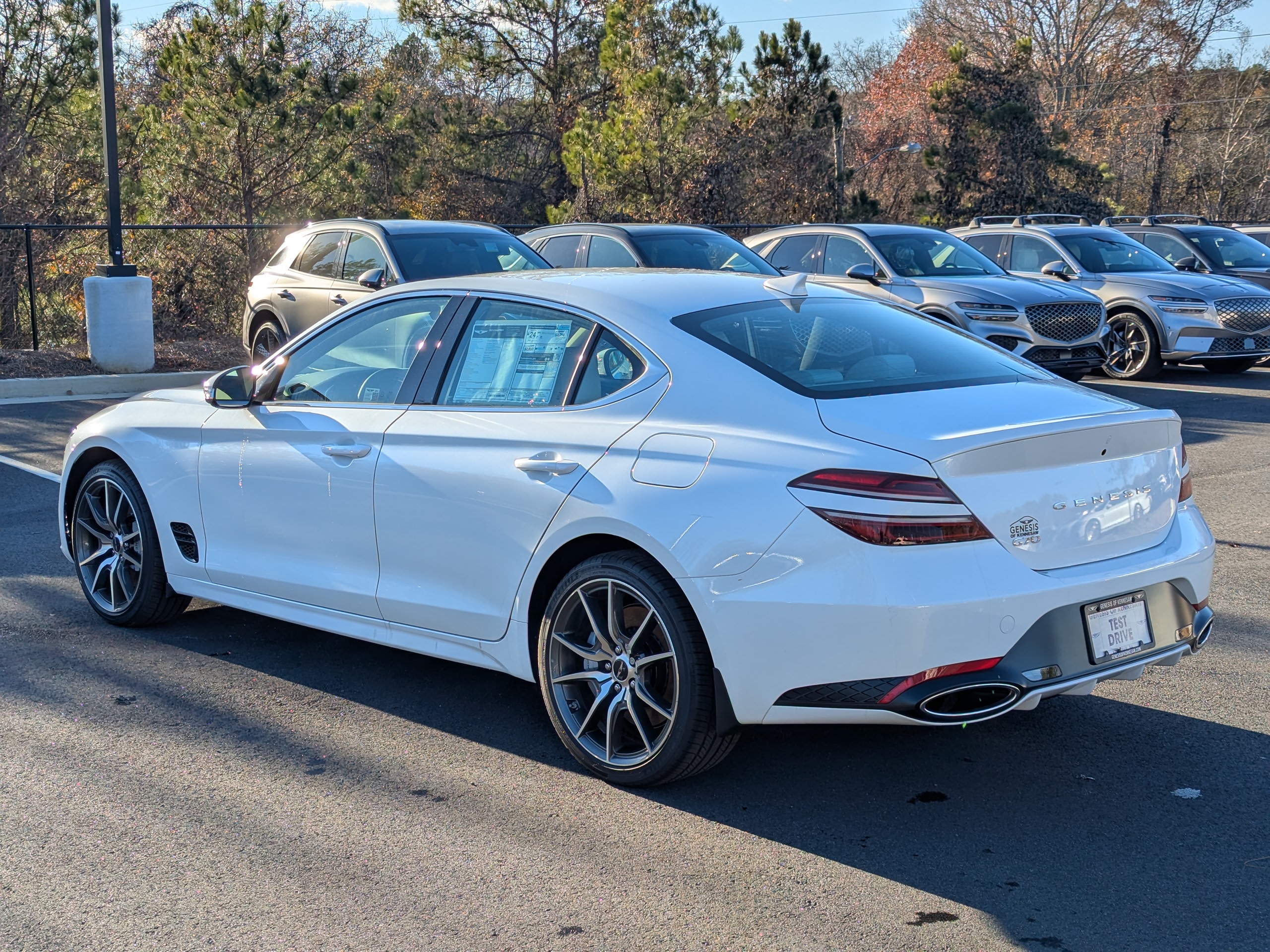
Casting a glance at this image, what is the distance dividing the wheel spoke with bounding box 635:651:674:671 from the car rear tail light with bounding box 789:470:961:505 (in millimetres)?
712

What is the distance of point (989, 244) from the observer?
17109mm

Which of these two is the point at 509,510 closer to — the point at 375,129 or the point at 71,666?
the point at 71,666

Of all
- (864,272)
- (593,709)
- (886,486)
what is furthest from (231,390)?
(864,272)

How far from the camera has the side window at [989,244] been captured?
668 inches

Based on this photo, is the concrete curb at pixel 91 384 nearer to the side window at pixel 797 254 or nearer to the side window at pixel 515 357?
the side window at pixel 797 254

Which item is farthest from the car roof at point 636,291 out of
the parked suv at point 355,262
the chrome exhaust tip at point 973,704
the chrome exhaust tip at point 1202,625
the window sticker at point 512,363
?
the parked suv at point 355,262

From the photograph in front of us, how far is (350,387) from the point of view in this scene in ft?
17.1

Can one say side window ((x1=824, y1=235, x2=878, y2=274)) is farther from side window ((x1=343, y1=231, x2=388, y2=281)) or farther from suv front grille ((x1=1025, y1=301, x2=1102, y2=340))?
side window ((x1=343, y1=231, x2=388, y2=281))

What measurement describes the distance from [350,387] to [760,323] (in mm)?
1716

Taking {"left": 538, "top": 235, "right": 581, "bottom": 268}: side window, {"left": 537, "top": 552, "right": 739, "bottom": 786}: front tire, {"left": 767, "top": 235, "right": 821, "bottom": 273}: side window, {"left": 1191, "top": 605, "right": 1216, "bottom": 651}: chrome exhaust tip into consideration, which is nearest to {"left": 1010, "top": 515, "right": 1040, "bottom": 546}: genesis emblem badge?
{"left": 1191, "top": 605, "right": 1216, "bottom": 651}: chrome exhaust tip

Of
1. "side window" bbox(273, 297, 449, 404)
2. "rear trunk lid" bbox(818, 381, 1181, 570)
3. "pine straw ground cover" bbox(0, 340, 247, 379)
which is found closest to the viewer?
"rear trunk lid" bbox(818, 381, 1181, 570)

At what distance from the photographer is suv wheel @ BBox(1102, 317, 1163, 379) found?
15367mm

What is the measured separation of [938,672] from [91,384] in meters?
12.6

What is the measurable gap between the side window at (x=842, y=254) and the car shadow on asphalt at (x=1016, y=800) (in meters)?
10.0
